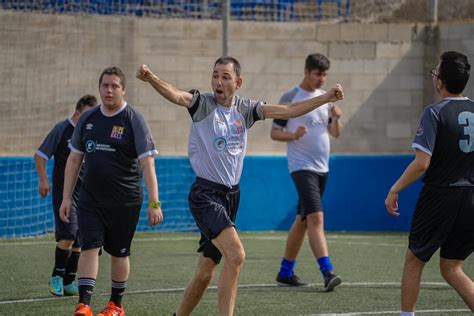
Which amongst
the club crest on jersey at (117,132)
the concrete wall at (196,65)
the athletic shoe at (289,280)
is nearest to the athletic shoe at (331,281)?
the athletic shoe at (289,280)

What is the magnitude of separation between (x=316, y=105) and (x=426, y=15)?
11500 millimetres

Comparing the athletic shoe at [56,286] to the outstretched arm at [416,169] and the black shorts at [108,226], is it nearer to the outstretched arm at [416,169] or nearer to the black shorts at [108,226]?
the black shorts at [108,226]

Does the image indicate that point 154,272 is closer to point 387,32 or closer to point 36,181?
point 36,181

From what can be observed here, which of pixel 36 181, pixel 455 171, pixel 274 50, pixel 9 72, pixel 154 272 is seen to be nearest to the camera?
pixel 455 171

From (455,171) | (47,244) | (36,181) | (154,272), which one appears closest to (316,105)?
(455,171)

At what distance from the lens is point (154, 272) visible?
10688mm

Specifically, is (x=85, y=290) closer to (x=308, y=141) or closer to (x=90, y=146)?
(x=90, y=146)

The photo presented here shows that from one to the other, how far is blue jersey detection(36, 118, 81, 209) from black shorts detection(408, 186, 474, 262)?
3690 millimetres

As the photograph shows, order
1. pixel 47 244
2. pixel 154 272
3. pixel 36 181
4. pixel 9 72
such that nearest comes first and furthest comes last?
pixel 154 272, pixel 47 244, pixel 36 181, pixel 9 72

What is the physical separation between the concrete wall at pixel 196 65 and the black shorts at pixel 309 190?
685 cm

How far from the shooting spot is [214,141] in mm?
7219

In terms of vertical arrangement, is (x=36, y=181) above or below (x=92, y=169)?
below

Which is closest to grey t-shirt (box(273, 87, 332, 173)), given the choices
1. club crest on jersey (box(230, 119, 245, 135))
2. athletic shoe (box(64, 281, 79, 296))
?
athletic shoe (box(64, 281, 79, 296))

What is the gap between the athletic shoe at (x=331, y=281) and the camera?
30.2 ft
